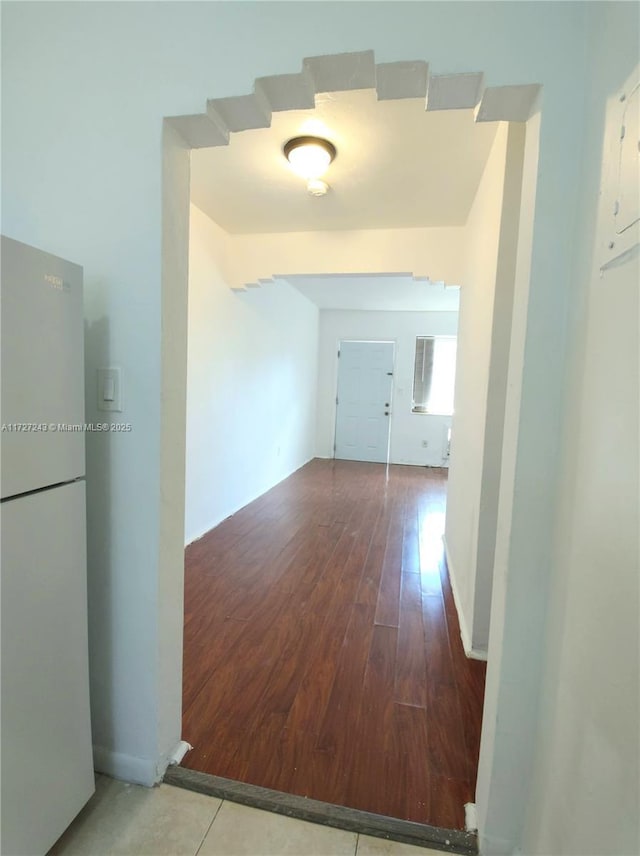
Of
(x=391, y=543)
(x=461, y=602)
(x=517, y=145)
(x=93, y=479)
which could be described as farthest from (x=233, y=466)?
(x=517, y=145)

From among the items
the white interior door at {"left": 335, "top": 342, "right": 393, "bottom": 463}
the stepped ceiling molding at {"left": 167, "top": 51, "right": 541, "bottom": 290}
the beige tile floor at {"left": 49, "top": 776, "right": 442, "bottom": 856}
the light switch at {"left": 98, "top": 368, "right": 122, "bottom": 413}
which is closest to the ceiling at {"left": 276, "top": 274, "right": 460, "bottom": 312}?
the white interior door at {"left": 335, "top": 342, "right": 393, "bottom": 463}

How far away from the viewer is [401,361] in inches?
254

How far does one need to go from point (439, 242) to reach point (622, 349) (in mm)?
2548

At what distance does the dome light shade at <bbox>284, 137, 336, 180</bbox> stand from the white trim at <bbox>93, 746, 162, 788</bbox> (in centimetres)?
246

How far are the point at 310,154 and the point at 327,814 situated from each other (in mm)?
2528

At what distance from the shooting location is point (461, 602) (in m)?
2.25

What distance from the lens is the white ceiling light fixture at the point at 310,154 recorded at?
1.81 m

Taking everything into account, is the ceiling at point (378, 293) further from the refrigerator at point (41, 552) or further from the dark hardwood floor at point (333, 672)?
the refrigerator at point (41, 552)

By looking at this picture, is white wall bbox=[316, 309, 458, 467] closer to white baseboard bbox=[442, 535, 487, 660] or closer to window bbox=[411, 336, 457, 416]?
window bbox=[411, 336, 457, 416]

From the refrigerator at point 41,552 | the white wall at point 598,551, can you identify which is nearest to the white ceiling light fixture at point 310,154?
the white wall at point 598,551

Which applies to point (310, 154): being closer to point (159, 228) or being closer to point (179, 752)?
point (159, 228)

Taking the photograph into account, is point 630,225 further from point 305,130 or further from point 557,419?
point 305,130

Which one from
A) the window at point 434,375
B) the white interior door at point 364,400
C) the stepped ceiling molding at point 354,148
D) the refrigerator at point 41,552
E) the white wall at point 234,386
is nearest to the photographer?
the refrigerator at point 41,552

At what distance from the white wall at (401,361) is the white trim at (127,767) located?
5.67 meters
